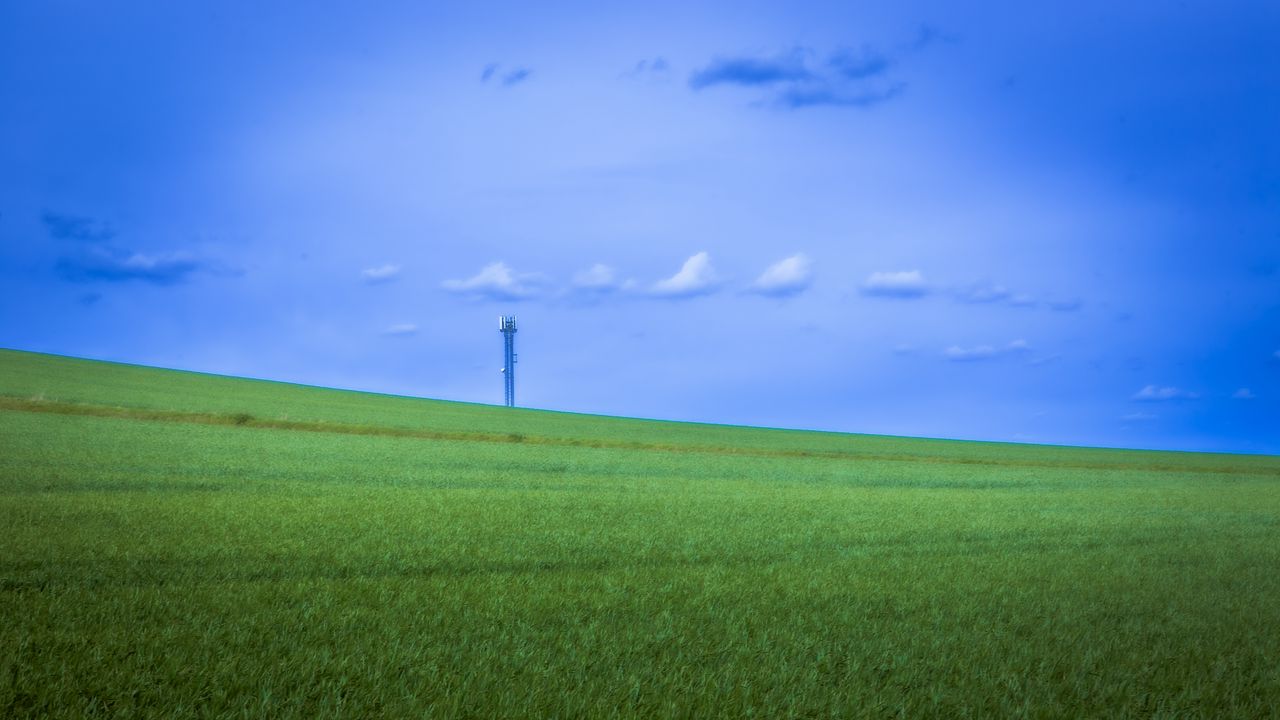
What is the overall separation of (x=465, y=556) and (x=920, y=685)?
6291mm

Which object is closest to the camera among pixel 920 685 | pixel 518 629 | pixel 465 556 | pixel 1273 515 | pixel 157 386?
pixel 920 685

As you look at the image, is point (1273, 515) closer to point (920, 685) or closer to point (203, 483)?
point (920, 685)

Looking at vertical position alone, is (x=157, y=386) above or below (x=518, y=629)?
above

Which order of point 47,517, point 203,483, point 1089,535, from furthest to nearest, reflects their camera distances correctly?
point 203,483 → point 1089,535 → point 47,517

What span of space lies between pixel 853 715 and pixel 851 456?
1818 inches

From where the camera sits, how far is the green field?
19.2 feet

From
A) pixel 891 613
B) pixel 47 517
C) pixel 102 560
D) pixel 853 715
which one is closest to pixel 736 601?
pixel 891 613

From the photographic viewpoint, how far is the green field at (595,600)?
5.84 metres

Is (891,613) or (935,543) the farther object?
(935,543)

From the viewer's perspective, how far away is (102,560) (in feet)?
32.0

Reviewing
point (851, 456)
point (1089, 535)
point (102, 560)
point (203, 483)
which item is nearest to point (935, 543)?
point (1089, 535)

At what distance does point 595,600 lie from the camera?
869 centimetres

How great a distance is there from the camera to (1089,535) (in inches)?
680

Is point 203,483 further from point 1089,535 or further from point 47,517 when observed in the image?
point 1089,535
